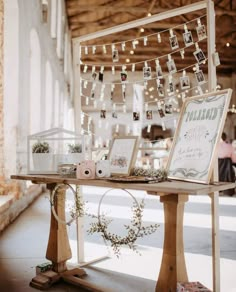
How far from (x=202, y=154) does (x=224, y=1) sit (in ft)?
35.6

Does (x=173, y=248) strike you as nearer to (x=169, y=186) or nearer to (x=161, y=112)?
(x=169, y=186)

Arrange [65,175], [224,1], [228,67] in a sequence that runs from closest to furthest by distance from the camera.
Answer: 1. [65,175]
2. [224,1]
3. [228,67]

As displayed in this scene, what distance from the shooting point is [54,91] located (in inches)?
401

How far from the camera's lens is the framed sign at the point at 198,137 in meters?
1.94

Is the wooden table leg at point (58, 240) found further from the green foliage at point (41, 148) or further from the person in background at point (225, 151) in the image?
the person in background at point (225, 151)

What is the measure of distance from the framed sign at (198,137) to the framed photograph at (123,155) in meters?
0.24

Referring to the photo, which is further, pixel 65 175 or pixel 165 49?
Answer: pixel 165 49

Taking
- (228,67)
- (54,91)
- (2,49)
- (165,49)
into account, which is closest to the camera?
(2,49)

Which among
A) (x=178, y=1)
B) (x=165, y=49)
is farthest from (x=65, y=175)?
(x=165, y=49)

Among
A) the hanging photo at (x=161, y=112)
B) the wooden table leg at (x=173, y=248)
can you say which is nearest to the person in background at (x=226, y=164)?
the hanging photo at (x=161, y=112)

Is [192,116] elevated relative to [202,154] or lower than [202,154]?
elevated

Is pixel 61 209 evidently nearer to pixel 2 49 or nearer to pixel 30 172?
pixel 30 172

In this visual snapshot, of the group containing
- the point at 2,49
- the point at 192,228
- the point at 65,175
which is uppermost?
the point at 2,49

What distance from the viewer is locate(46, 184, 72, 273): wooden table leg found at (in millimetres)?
2658
